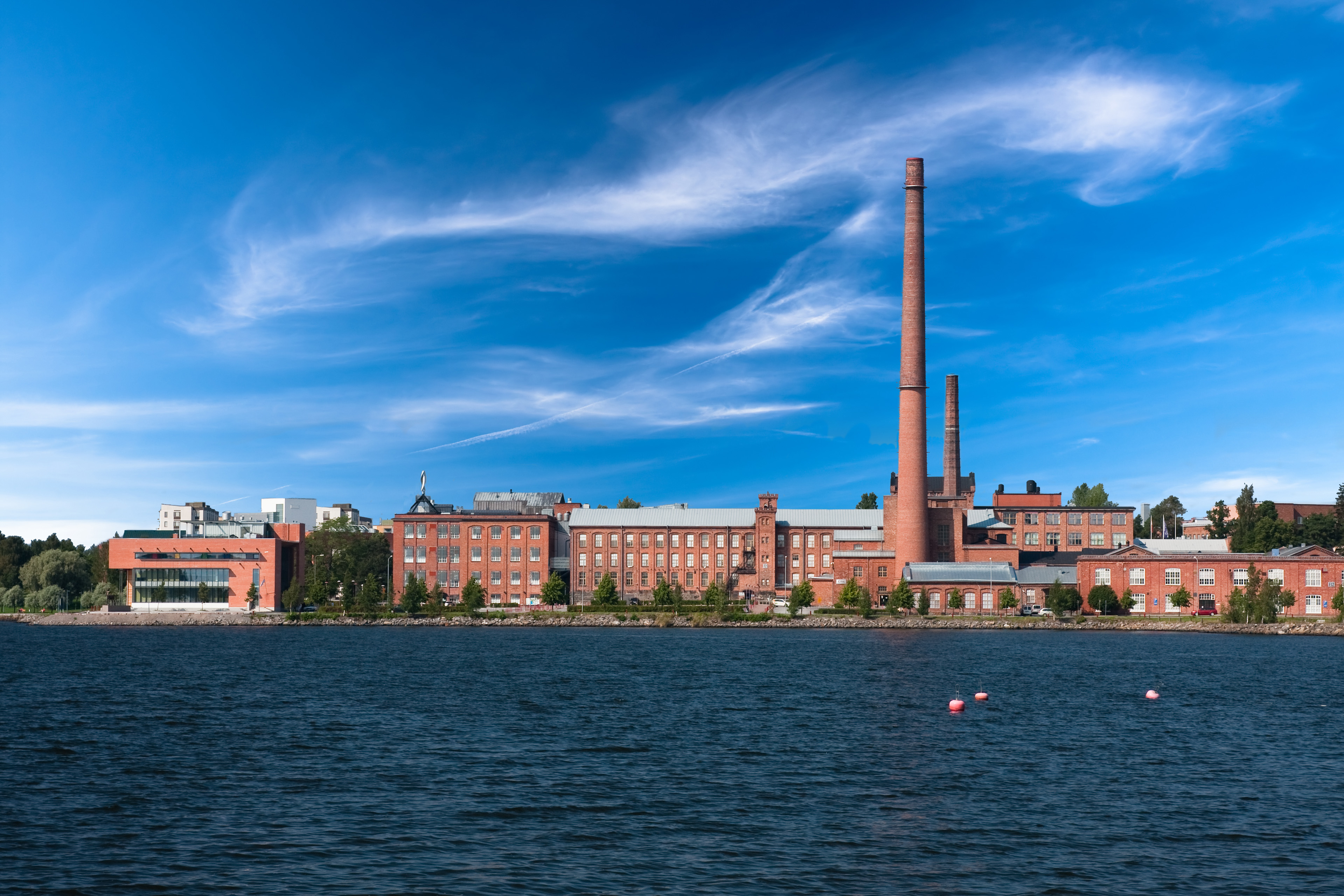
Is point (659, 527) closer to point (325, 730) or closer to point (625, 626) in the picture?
point (625, 626)

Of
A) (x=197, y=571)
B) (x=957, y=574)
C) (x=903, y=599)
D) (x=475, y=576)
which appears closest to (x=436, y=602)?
(x=475, y=576)

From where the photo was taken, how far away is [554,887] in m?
24.0

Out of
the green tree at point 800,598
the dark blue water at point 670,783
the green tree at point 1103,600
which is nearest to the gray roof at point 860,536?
the green tree at point 800,598

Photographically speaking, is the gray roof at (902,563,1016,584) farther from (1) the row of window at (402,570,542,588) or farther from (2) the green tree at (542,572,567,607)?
(1) the row of window at (402,570,542,588)

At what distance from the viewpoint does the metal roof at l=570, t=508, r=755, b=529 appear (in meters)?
177

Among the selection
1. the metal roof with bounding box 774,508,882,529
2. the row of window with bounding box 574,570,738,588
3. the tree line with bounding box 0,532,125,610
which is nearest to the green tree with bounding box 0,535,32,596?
the tree line with bounding box 0,532,125,610

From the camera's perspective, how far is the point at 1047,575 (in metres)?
Result: 149

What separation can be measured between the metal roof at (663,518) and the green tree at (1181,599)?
203 feet

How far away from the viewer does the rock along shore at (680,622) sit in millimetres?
128875

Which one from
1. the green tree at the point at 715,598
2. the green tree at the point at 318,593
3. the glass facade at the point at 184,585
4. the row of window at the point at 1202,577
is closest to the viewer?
the row of window at the point at 1202,577

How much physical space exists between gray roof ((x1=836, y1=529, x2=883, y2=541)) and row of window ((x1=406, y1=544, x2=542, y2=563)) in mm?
45545

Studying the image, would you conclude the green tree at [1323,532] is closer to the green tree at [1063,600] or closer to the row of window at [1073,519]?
the row of window at [1073,519]

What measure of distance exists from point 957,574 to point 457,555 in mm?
73293

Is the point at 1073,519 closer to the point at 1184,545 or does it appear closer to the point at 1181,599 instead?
the point at 1184,545
